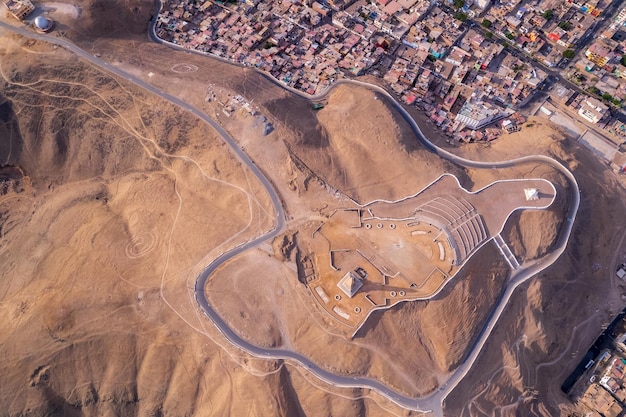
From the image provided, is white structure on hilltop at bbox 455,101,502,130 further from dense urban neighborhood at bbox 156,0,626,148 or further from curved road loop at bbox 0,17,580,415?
curved road loop at bbox 0,17,580,415

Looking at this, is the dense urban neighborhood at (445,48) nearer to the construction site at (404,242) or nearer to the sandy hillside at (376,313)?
the sandy hillside at (376,313)

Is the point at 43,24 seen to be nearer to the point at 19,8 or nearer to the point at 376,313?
the point at 19,8

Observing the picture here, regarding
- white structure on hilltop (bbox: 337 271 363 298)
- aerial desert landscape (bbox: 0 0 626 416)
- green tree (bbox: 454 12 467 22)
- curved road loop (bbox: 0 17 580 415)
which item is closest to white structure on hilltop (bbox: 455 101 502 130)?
aerial desert landscape (bbox: 0 0 626 416)

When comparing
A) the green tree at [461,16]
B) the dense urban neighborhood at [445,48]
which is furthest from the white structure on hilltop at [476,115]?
the green tree at [461,16]

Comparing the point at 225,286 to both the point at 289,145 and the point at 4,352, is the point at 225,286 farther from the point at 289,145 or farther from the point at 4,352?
the point at 4,352

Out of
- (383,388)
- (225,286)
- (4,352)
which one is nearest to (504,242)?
(383,388)
